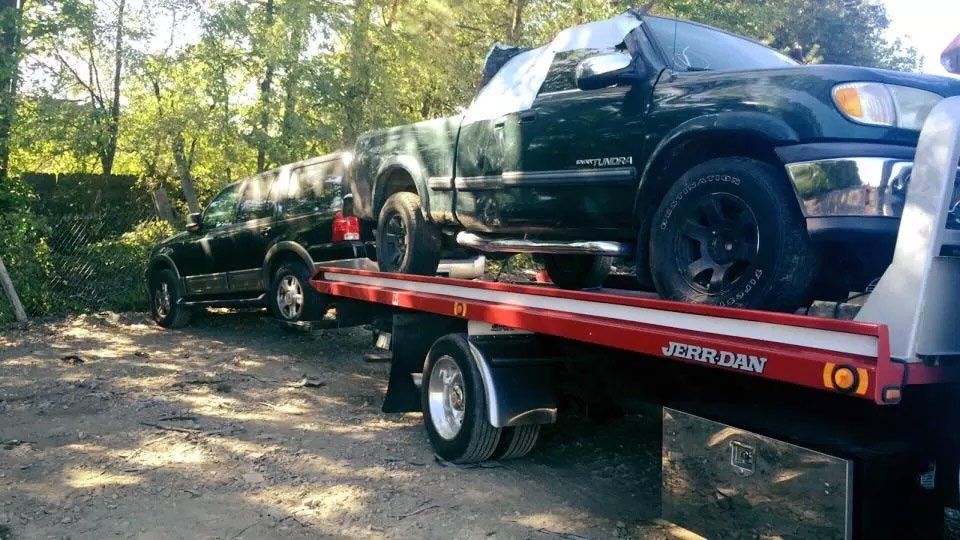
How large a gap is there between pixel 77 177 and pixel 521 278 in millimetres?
10946

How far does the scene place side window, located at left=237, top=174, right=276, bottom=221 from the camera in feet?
30.0

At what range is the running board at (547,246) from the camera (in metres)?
4.57

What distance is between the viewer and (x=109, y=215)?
47.1 ft

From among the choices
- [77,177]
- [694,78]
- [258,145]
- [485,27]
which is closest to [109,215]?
[77,177]

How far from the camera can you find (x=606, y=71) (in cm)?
436

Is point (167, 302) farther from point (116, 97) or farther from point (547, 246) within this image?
point (547, 246)

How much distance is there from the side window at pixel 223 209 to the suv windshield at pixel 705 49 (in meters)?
6.38

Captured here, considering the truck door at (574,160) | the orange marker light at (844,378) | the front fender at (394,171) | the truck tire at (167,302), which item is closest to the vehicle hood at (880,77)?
the truck door at (574,160)

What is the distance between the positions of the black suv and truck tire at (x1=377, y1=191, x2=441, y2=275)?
935mm

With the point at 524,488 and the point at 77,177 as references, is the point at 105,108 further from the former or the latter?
the point at 524,488

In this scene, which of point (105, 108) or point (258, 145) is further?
point (105, 108)

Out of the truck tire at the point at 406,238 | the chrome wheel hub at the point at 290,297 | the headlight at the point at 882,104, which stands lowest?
the chrome wheel hub at the point at 290,297

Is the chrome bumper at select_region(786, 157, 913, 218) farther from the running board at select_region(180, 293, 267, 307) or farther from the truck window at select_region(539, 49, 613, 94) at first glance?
the running board at select_region(180, 293, 267, 307)

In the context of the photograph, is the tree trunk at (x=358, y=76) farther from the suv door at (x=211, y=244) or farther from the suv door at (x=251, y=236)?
the suv door at (x=251, y=236)
